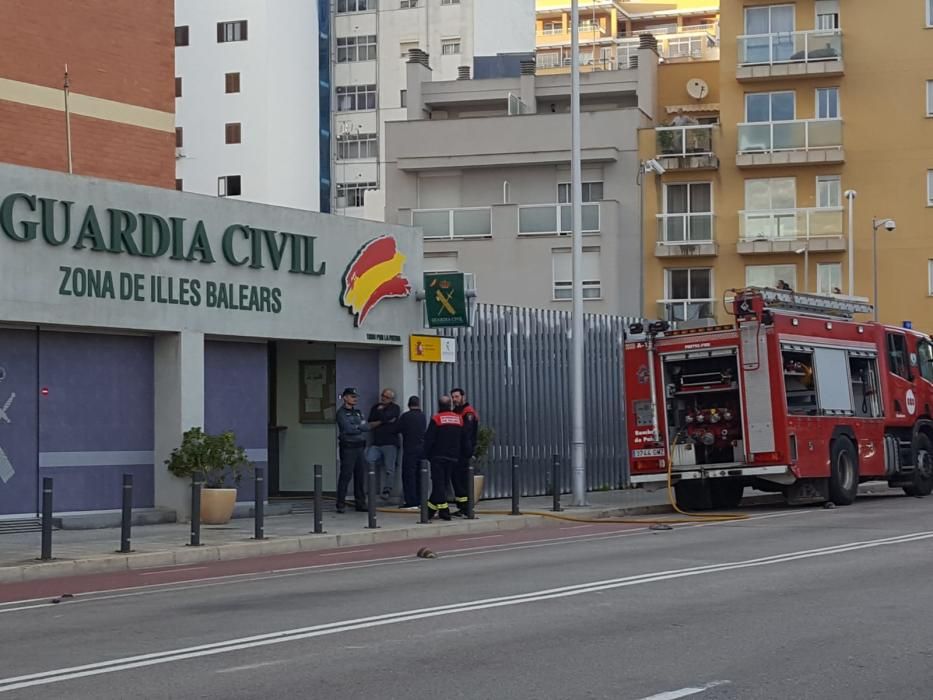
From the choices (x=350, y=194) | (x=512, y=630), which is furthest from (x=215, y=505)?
(x=350, y=194)

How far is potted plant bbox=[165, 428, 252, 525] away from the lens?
2181 centimetres

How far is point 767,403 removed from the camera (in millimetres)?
23438

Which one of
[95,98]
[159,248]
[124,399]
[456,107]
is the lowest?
[124,399]

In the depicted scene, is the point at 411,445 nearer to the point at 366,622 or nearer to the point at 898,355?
the point at 898,355

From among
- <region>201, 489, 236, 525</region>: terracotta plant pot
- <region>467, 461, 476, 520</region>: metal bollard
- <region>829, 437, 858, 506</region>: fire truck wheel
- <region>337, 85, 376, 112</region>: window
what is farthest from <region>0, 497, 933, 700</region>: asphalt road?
<region>337, 85, 376, 112</region>: window

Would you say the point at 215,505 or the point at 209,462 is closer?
the point at 215,505

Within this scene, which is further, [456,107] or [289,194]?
[289,194]

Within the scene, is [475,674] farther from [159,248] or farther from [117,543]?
[159,248]

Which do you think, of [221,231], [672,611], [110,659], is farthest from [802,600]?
[221,231]

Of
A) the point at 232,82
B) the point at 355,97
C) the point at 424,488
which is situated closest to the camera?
the point at 424,488

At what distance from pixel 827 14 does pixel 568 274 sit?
12.9 m

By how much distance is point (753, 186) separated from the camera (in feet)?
177

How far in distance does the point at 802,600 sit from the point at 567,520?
11.4 meters

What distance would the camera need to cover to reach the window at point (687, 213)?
178 feet
